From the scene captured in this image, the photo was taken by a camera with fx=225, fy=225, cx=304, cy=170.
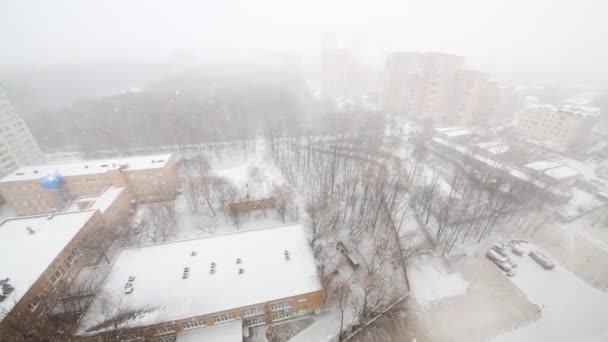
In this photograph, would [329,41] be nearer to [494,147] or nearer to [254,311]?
[494,147]

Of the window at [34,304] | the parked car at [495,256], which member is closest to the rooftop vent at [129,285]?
the window at [34,304]

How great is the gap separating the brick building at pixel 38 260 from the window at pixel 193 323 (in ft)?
31.8

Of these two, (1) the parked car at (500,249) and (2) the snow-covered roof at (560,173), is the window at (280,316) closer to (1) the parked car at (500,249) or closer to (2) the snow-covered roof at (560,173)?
(1) the parked car at (500,249)

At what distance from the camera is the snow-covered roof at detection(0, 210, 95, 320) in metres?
18.7

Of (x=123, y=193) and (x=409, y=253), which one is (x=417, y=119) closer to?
(x=409, y=253)

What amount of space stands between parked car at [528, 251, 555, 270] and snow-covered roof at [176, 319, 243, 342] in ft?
113

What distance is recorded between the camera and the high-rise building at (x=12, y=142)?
42406mm

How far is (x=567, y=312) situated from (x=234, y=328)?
3194cm

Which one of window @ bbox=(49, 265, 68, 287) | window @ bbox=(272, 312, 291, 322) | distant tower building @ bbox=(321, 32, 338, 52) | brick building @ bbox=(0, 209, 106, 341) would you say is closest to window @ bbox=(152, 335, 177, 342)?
brick building @ bbox=(0, 209, 106, 341)

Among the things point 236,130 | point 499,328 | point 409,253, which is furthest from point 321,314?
point 236,130

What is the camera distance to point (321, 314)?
71.2 feet

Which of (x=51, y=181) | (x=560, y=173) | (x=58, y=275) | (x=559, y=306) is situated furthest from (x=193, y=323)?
(x=560, y=173)

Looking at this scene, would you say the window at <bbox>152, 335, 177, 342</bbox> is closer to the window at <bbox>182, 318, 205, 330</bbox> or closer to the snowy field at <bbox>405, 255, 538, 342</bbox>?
the window at <bbox>182, 318, 205, 330</bbox>

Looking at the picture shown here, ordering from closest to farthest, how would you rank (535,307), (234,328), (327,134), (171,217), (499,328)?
(234,328), (499,328), (535,307), (171,217), (327,134)
